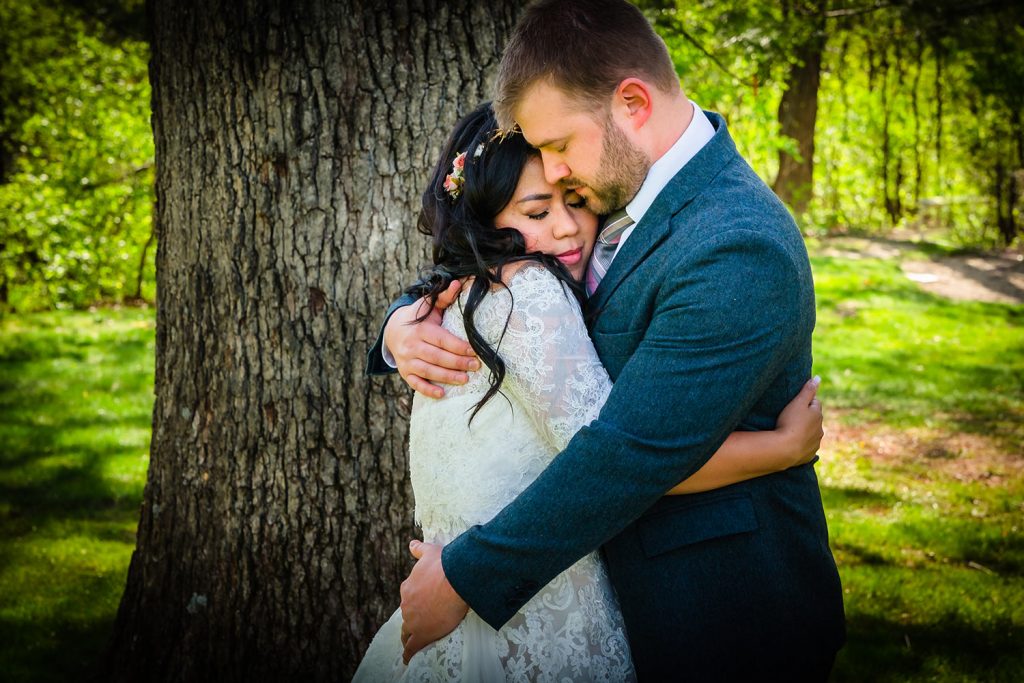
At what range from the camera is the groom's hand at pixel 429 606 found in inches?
68.6

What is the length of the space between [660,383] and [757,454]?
32cm

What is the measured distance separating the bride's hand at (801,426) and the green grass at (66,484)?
10.8 ft

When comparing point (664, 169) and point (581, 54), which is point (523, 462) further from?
point (581, 54)

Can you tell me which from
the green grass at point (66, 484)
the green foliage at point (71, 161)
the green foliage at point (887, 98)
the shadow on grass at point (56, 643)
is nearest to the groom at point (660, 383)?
the shadow on grass at point (56, 643)

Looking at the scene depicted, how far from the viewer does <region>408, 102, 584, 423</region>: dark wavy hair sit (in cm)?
184

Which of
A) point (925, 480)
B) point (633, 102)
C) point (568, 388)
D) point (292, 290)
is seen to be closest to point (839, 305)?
point (925, 480)

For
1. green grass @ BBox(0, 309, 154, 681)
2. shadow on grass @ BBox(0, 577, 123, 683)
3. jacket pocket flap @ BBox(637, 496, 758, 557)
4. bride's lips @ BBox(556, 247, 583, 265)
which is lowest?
shadow on grass @ BBox(0, 577, 123, 683)

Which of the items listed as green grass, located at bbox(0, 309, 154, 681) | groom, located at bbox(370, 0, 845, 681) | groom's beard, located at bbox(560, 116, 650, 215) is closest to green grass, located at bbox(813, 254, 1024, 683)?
groom, located at bbox(370, 0, 845, 681)

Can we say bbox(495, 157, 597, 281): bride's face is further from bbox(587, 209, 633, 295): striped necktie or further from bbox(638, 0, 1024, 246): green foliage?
bbox(638, 0, 1024, 246): green foliage

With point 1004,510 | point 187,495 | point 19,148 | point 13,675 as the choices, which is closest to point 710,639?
point 187,495

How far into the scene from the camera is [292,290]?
9.43 ft

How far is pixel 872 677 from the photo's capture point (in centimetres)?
352

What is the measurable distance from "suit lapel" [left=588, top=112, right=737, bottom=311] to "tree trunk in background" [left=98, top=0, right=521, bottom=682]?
1.19m

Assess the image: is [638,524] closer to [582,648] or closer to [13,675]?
[582,648]
